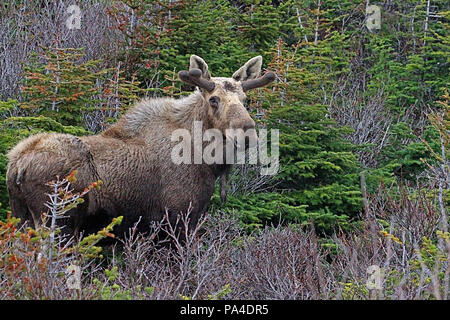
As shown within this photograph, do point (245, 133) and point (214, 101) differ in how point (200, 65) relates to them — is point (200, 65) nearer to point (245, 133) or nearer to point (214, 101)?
point (214, 101)

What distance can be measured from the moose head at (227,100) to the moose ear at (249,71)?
0.12 meters

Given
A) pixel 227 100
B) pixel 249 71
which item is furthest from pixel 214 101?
pixel 249 71

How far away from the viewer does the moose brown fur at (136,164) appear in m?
6.19

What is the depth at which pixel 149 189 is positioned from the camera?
22.2ft

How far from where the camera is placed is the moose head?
660 cm

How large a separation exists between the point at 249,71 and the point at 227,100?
3.03 ft

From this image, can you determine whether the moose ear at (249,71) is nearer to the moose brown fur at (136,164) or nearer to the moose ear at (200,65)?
the moose brown fur at (136,164)

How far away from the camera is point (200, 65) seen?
7.22 meters

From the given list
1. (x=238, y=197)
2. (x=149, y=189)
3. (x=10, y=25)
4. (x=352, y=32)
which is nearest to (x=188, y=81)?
(x=149, y=189)

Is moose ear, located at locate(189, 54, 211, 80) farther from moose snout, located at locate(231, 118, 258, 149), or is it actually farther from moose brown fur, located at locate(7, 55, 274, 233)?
moose snout, located at locate(231, 118, 258, 149)

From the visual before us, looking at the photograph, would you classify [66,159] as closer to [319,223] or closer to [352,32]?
[319,223]

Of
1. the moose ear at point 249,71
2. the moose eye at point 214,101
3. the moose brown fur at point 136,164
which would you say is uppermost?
the moose ear at point 249,71

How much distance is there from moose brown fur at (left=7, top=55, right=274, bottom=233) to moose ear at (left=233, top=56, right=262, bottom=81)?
24 cm

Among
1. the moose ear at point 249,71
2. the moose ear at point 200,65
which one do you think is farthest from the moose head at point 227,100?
the moose ear at point 249,71
